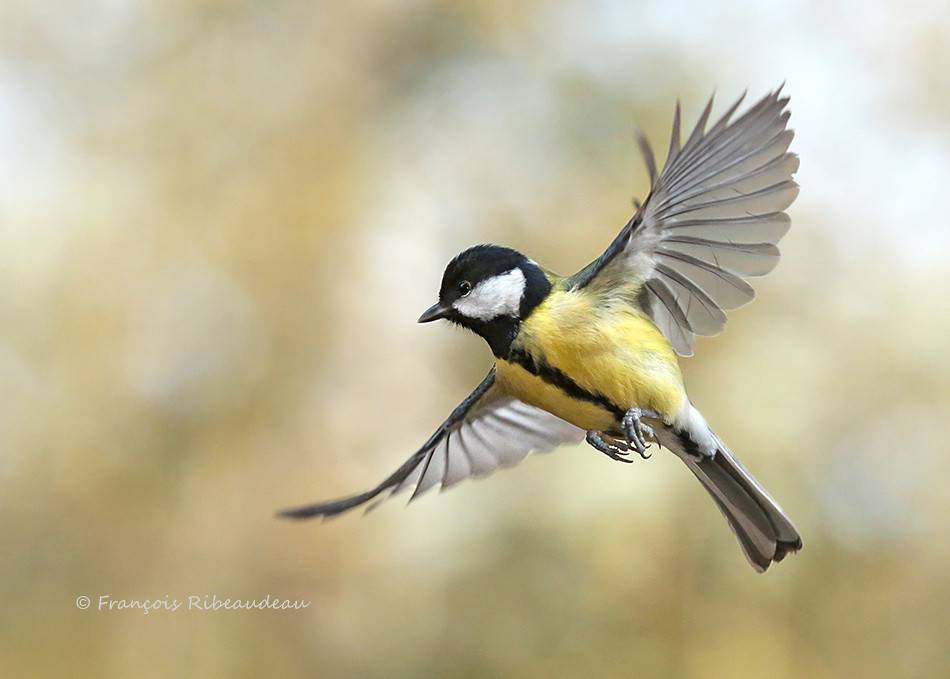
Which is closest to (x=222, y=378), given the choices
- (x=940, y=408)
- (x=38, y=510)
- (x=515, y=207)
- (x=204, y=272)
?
(x=204, y=272)

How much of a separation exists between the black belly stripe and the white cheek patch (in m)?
0.10

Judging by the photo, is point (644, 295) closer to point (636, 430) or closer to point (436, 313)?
point (636, 430)

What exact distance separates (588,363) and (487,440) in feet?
2.44

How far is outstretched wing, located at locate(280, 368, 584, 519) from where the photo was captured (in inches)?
114

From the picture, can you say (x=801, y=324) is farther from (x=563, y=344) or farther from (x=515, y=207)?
(x=563, y=344)

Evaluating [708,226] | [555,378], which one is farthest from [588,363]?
→ [708,226]

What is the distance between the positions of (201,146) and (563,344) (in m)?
3.67

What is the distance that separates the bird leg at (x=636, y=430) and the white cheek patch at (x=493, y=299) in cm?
32

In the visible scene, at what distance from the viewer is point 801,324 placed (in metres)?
4.81

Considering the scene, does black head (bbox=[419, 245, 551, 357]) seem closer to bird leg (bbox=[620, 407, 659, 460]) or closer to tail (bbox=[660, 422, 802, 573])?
bird leg (bbox=[620, 407, 659, 460])

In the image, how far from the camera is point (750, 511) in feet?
8.96

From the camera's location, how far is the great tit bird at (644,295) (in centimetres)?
220

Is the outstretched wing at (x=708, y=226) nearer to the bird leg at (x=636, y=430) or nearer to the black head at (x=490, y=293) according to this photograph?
the black head at (x=490, y=293)

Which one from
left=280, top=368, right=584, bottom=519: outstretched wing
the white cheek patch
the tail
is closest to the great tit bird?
the white cheek patch
